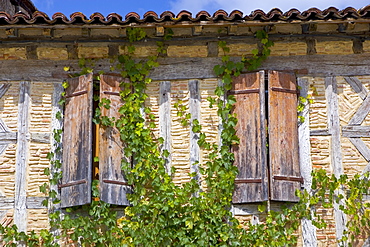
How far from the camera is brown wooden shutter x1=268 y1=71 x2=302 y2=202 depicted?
28.6ft

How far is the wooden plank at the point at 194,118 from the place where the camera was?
8.96 metres

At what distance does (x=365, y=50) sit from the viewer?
30.8 ft

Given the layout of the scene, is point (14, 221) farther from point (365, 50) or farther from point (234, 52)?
point (365, 50)

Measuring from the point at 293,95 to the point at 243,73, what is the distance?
773 millimetres

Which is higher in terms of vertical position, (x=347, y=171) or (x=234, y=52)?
(x=234, y=52)

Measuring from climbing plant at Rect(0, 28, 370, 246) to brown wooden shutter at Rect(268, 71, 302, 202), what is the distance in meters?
0.21

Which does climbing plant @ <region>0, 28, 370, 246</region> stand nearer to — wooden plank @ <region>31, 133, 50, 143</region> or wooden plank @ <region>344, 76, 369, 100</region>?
wooden plank @ <region>31, 133, 50, 143</region>

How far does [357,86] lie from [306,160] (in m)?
1.33

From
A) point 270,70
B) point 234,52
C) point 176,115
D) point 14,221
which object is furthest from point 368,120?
point 14,221

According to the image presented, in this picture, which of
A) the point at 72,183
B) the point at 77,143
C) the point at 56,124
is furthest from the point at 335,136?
the point at 56,124

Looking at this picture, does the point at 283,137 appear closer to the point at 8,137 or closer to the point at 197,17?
the point at 197,17

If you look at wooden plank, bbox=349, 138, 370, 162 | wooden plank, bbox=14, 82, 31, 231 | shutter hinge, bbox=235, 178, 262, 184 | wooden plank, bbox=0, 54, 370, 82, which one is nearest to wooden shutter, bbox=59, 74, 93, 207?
wooden plank, bbox=0, 54, 370, 82

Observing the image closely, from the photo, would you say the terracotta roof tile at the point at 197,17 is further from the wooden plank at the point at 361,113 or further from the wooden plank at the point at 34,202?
the wooden plank at the point at 34,202

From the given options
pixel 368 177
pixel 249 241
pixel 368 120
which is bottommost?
pixel 249 241
